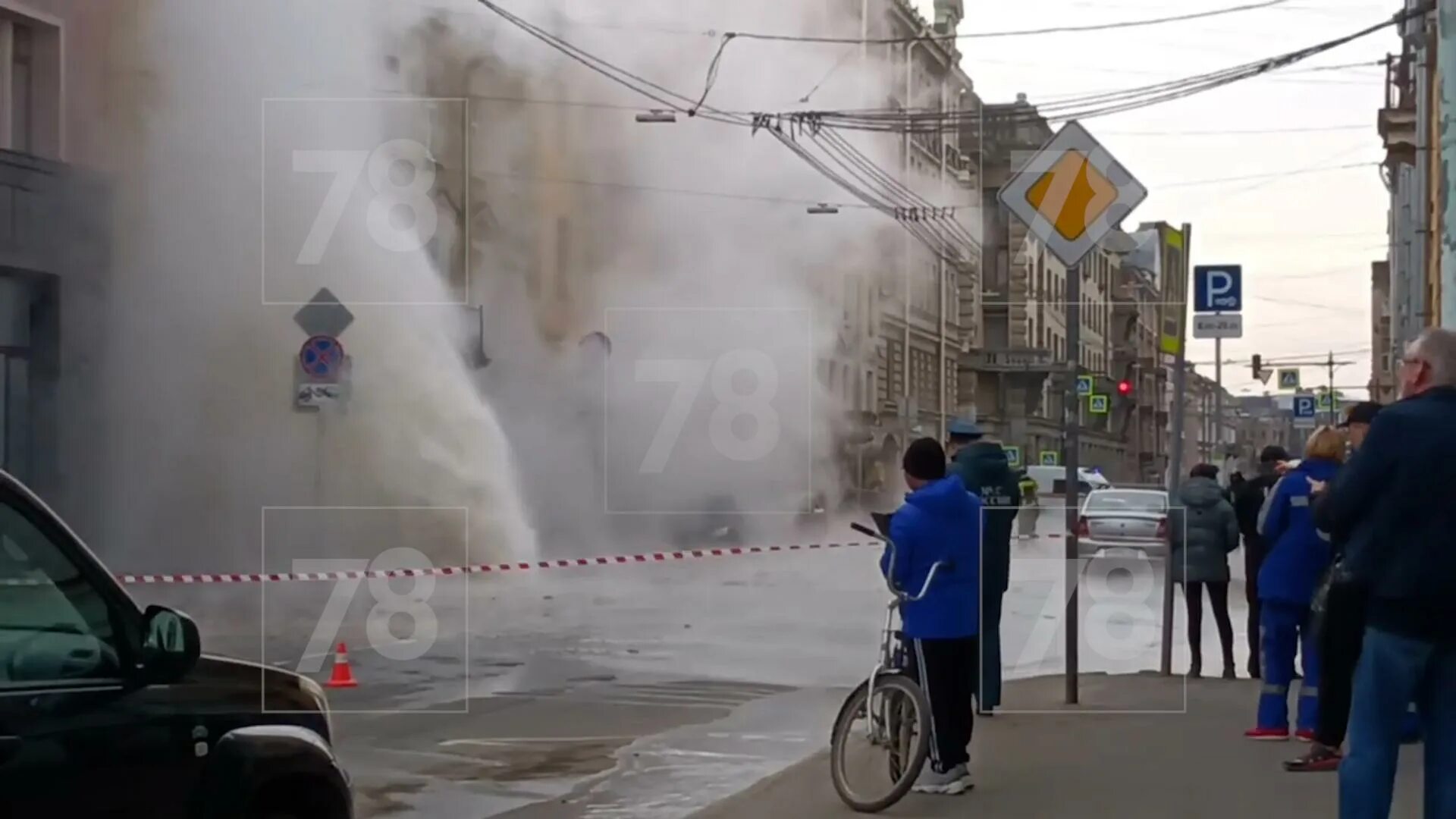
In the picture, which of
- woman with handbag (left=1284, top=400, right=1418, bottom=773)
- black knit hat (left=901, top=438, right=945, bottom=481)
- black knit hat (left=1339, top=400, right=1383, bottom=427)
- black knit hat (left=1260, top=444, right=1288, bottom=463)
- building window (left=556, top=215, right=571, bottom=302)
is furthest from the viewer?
building window (left=556, top=215, right=571, bottom=302)

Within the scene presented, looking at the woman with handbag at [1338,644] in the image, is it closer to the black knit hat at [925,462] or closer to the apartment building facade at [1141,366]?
the black knit hat at [925,462]

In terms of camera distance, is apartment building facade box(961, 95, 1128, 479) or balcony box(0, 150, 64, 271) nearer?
balcony box(0, 150, 64, 271)

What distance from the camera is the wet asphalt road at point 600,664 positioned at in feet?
27.2

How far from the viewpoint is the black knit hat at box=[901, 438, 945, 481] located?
284 inches

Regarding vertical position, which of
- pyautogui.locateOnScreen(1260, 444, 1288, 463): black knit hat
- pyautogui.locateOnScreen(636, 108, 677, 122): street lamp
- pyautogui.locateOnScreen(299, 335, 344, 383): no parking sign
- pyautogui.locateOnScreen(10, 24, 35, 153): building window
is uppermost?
pyautogui.locateOnScreen(636, 108, 677, 122): street lamp

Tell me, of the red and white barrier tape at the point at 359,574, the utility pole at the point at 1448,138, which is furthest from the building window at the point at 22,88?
the utility pole at the point at 1448,138

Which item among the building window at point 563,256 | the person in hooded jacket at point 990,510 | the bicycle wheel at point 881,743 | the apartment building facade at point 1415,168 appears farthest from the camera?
the building window at point 563,256

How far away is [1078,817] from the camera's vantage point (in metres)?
6.99

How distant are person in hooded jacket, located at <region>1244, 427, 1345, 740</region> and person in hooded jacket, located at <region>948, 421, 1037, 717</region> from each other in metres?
1.37

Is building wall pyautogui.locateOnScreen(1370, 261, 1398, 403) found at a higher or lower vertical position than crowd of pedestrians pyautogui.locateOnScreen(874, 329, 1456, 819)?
higher

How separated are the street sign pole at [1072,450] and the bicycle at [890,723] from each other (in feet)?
8.34

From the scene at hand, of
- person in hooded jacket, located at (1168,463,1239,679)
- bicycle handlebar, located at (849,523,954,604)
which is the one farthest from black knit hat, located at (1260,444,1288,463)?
bicycle handlebar, located at (849,523,954,604)

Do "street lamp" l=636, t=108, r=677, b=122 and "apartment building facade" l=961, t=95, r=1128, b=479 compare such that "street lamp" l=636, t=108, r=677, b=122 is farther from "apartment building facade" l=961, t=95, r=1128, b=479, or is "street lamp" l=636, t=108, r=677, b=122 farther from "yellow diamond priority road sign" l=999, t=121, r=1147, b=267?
"yellow diamond priority road sign" l=999, t=121, r=1147, b=267

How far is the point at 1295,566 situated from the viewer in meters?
8.60
